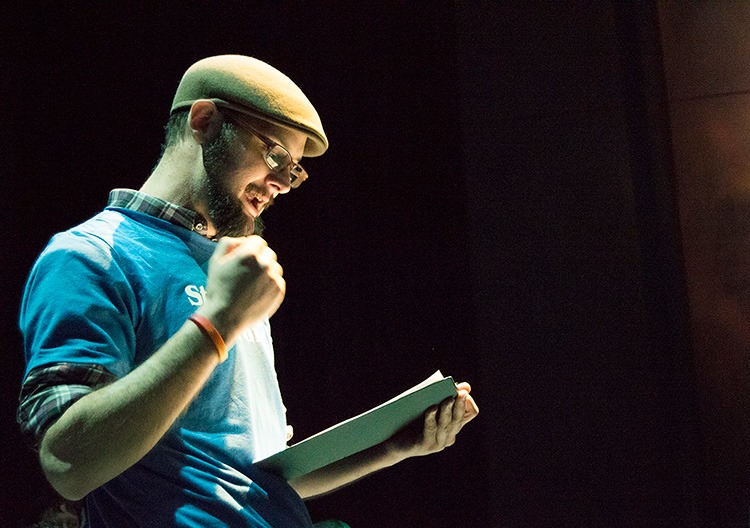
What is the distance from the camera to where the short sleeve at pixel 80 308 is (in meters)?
1.07

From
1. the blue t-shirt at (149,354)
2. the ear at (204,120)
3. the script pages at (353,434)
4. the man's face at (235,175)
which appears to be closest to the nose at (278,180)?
the man's face at (235,175)

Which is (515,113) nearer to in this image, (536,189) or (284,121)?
(536,189)

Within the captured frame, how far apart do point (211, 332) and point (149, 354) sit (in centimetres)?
19

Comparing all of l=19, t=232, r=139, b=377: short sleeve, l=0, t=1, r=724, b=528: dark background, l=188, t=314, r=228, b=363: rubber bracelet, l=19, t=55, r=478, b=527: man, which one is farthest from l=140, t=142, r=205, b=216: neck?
l=0, t=1, r=724, b=528: dark background

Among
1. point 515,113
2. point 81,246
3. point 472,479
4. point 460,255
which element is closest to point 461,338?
point 460,255

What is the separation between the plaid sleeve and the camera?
3.35 feet

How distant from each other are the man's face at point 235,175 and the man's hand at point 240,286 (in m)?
0.34

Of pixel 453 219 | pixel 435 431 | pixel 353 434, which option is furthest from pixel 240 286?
pixel 453 219

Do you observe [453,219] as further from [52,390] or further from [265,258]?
[52,390]

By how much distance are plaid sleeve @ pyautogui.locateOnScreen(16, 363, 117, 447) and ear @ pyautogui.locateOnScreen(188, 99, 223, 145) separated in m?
0.59

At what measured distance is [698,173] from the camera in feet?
11.0

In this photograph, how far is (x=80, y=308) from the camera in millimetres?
1091

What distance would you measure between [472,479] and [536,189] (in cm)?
133

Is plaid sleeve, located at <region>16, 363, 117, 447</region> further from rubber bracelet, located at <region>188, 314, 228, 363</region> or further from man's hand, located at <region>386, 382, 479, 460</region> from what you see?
man's hand, located at <region>386, 382, 479, 460</region>
